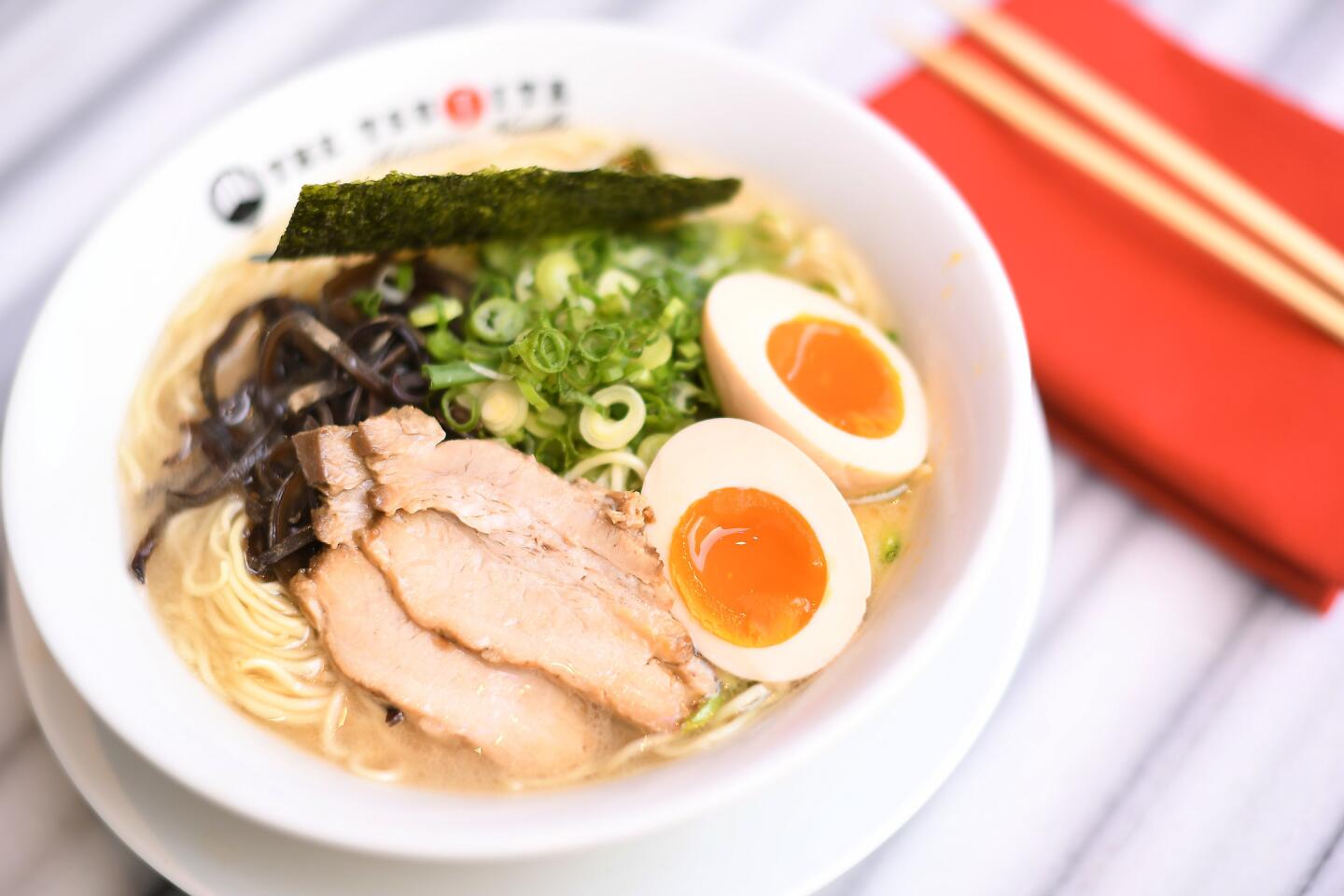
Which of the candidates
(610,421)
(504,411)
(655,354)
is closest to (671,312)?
(655,354)

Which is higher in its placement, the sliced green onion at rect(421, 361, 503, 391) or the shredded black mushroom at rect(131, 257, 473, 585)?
the sliced green onion at rect(421, 361, 503, 391)

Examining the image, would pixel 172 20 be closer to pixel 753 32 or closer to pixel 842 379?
pixel 753 32

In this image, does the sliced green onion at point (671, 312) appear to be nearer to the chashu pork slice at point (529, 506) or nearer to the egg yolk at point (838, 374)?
the egg yolk at point (838, 374)

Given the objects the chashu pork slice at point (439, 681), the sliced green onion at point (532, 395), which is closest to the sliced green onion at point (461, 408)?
the sliced green onion at point (532, 395)

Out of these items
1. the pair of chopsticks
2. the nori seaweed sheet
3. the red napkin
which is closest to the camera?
the nori seaweed sheet

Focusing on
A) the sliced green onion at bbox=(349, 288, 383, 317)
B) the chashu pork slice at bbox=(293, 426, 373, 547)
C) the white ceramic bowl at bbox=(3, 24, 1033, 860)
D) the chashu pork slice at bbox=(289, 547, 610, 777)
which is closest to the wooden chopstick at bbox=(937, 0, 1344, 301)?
the white ceramic bowl at bbox=(3, 24, 1033, 860)

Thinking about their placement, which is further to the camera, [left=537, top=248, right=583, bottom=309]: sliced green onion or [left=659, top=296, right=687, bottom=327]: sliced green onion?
[left=537, top=248, right=583, bottom=309]: sliced green onion

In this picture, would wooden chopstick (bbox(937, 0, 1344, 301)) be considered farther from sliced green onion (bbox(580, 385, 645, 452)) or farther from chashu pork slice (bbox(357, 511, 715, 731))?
chashu pork slice (bbox(357, 511, 715, 731))
